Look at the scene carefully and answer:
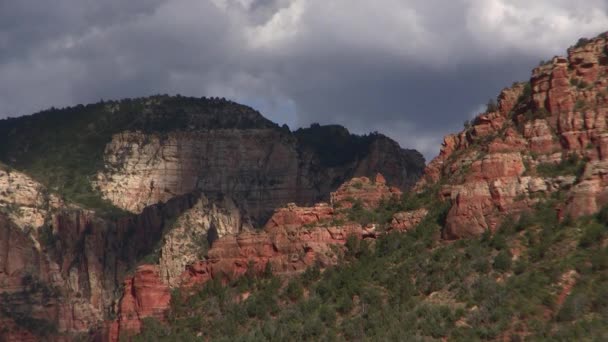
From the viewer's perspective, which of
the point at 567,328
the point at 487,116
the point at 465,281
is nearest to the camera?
the point at 567,328

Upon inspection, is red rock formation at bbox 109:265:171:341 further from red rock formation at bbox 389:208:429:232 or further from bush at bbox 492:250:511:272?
bush at bbox 492:250:511:272

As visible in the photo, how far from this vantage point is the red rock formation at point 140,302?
166 meters

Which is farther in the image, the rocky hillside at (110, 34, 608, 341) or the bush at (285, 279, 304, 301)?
the bush at (285, 279, 304, 301)

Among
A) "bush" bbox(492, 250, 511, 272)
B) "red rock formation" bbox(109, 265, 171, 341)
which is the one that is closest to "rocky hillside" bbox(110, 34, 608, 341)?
"bush" bbox(492, 250, 511, 272)

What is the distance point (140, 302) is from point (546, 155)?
1424 inches

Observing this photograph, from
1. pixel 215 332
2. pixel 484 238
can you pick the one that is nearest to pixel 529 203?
pixel 484 238

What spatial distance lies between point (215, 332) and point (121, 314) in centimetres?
1987

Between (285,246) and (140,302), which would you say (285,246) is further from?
(140,302)

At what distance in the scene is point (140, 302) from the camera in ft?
552

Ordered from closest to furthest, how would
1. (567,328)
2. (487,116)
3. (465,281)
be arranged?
(567,328) < (465,281) < (487,116)

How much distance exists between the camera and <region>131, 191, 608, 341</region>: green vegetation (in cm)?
13638

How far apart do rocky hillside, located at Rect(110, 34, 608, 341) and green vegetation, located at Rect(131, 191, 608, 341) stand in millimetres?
138

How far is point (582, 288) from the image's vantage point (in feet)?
449

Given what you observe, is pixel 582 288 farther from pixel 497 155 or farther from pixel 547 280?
pixel 497 155
